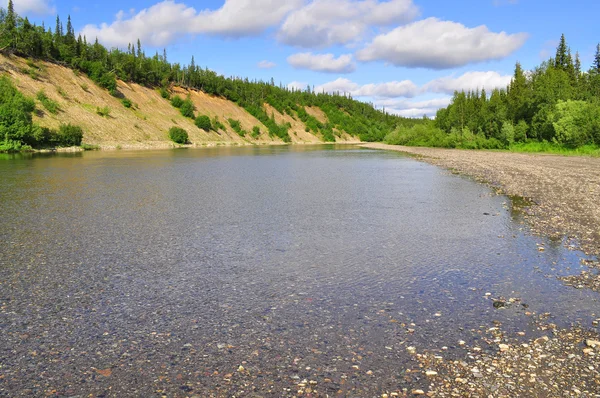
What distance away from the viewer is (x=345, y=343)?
651 cm

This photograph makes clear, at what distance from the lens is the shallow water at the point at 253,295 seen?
5.73m

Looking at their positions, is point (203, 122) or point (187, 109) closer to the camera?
point (203, 122)

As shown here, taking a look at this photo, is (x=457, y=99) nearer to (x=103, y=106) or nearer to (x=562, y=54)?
(x=562, y=54)

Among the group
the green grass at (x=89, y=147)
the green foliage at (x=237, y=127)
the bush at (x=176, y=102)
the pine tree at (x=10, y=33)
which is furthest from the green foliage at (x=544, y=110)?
the pine tree at (x=10, y=33)

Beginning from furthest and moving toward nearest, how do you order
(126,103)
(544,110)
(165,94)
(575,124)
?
(165,94), (126,103), (544,110), (575,124)

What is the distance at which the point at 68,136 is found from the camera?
74.3m

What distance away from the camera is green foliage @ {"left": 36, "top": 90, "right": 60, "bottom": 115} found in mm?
85188

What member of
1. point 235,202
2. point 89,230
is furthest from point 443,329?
point 235,202

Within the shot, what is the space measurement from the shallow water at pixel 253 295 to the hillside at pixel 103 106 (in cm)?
7726

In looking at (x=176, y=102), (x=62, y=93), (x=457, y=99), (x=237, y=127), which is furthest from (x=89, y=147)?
(x=457, y=99)

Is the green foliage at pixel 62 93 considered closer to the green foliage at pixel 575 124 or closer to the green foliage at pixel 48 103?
the green foliage at pixel 48 103

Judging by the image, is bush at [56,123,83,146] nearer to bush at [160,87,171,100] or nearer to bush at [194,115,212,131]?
bush at [194,115,212,131]

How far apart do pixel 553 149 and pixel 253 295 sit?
6959 centimetres

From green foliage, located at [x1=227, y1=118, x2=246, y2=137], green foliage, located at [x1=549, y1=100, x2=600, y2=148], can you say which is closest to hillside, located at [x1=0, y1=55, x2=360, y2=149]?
green foliage, located at [x1=227, y1=118, x2=246, y2=137]
